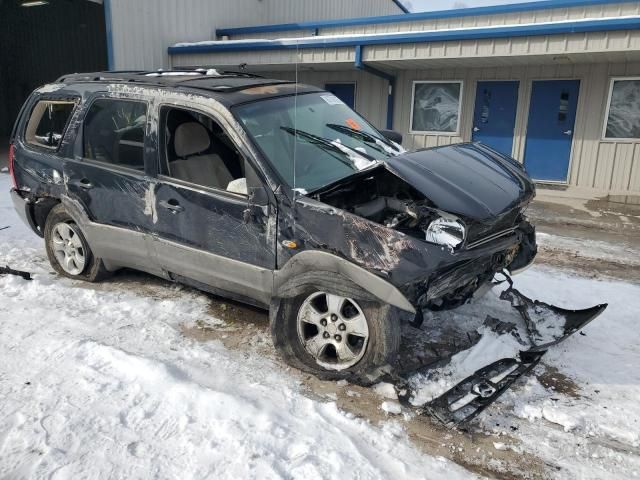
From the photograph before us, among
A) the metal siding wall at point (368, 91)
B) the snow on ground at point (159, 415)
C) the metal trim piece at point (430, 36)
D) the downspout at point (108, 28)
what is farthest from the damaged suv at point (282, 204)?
the metal siding wall at point (368, 91)

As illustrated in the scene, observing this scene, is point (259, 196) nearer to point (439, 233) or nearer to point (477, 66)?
point (439, 233)

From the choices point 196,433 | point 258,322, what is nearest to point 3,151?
point 258,322

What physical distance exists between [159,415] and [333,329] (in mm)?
1195

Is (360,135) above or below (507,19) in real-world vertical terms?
below

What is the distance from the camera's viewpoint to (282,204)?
3.45m

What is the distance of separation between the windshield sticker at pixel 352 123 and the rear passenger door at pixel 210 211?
0.98 metres

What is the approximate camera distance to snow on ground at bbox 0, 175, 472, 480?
2.60m

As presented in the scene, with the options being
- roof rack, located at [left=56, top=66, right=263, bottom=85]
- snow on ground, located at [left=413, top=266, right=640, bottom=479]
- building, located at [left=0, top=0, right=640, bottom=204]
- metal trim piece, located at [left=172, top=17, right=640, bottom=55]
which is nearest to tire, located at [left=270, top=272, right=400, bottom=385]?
snow on ground, located at [left=413, top=266, right=640, bottom=479]

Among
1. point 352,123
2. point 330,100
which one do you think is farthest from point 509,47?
point 352,123

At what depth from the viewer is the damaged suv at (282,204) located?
3.21 m

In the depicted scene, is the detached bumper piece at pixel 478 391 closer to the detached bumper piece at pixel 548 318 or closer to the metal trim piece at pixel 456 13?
the detached bumper piece at pixel 548 318

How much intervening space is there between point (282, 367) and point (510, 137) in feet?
31.7

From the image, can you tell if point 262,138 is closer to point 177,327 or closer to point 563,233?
point 177,327

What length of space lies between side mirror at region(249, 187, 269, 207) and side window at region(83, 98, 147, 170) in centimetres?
125
